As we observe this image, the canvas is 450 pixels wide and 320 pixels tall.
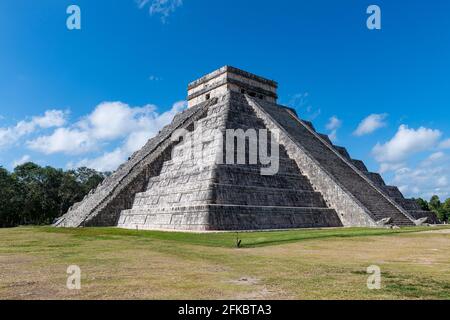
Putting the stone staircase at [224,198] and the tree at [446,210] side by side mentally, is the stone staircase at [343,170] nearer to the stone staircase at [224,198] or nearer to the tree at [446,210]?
the stone staircase at [224,198]

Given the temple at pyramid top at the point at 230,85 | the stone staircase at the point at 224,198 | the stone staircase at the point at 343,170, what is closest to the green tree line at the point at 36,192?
the temple at pyramid top at the point at 230,85

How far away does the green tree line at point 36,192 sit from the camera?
44.3 meters

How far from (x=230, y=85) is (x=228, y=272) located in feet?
94.4

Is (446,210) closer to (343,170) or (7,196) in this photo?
(343,170)

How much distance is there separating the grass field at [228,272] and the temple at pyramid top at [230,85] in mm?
24302

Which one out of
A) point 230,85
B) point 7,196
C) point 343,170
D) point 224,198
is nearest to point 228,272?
point 224,198

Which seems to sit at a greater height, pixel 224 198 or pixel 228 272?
pixel 224 198

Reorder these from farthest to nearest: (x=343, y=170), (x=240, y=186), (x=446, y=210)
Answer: (x=446, y=210), (x=343, y=170), (x=240, y=186)

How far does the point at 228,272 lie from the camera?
7.64m

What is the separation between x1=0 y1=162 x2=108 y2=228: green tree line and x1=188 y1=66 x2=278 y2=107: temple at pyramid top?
2090cm

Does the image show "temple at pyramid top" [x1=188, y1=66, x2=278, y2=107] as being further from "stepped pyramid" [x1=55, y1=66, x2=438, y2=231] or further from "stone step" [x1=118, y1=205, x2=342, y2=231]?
"stone step" [x1=118, y1=205, x2=342, y2=231]

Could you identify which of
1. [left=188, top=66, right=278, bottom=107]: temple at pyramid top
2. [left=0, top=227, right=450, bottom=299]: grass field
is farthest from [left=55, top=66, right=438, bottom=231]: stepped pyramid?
[left=0, top=227, right=450, bottom=299]: grass field
